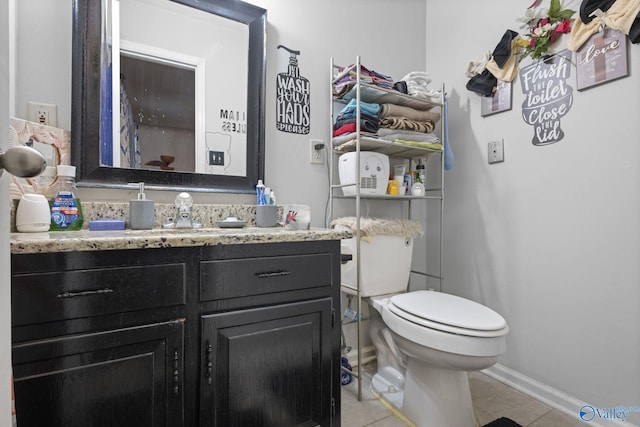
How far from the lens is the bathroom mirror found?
1.14 m

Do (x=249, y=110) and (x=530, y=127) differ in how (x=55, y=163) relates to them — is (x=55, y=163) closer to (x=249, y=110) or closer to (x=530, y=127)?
(x=249, y=110)

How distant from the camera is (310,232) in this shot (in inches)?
41.8

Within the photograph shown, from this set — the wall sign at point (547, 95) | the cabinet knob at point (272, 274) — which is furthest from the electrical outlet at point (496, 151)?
the cabinet knob at point (272, 274)

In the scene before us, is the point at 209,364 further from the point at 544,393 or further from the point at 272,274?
the point at 544,393

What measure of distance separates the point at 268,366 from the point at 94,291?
541mm

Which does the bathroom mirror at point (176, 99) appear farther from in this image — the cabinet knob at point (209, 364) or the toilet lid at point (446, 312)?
the toilet lid at point (446, 312)

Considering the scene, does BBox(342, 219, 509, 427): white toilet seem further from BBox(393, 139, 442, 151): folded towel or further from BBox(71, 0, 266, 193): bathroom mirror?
BBox(71, 0, 266, 193): bathroom mirror

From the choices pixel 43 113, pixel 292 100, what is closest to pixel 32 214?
pixel 43 113

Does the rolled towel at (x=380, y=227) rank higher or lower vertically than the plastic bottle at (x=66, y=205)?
lower

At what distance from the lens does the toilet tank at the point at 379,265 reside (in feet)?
5.12

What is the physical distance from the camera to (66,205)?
3.42ft

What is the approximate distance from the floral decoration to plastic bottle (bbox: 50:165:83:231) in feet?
6.68

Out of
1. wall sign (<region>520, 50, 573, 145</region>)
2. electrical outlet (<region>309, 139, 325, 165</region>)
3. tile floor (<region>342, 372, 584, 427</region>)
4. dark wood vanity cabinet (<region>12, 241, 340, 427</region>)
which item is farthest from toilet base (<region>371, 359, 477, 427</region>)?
wall sign (<region>520, 50, 573, 145</region>)

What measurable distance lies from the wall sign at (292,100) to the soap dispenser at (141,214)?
729mm
